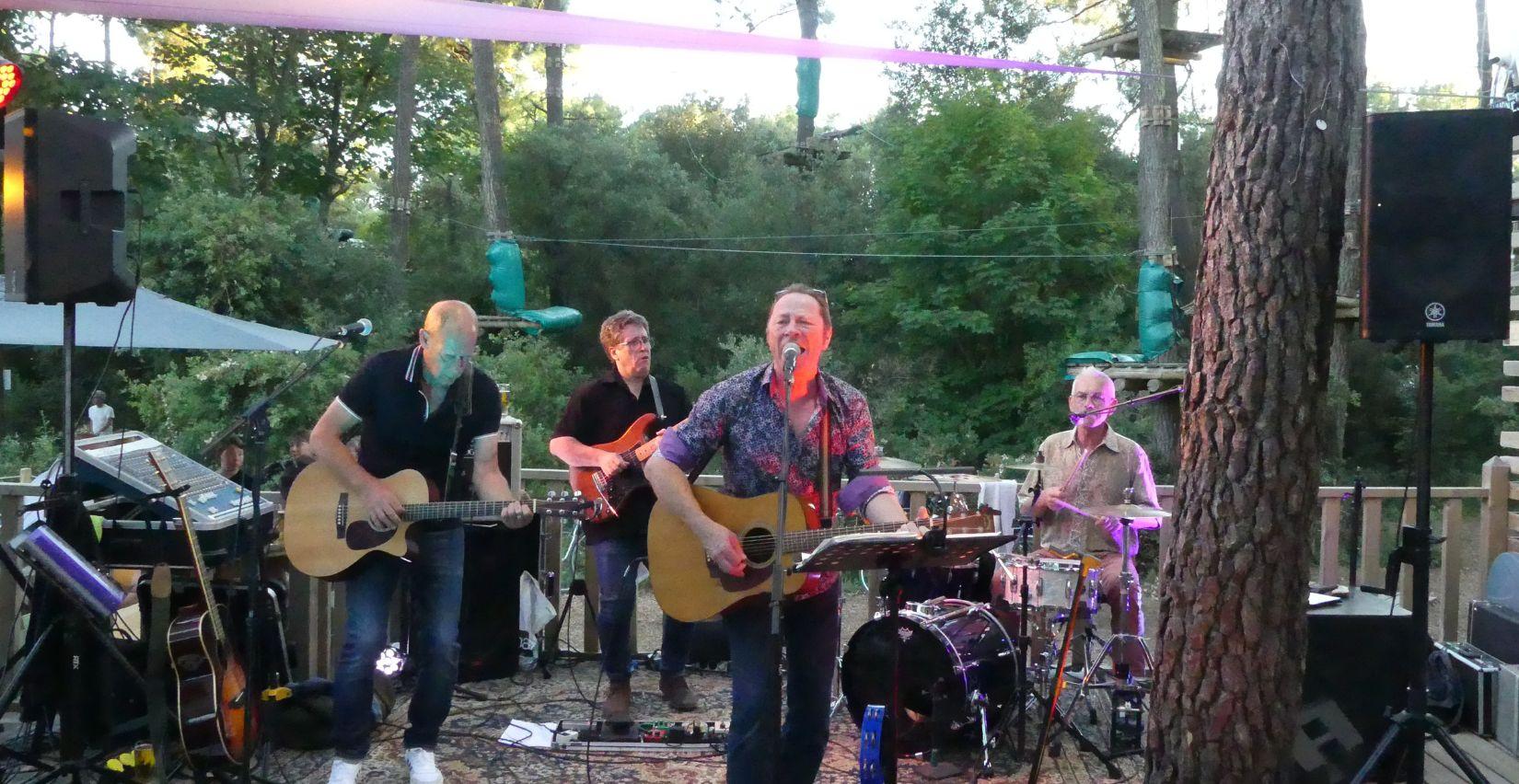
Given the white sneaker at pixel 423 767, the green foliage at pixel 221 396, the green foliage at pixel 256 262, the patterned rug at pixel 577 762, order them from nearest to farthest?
the white sneaker at pixel 423 767
the patterned rug at pixel 577 762
the green foliage at pixel 221 396
the green foliage at pixel 256 262

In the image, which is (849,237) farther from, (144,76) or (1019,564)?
(1019,564)

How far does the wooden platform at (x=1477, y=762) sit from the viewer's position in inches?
185

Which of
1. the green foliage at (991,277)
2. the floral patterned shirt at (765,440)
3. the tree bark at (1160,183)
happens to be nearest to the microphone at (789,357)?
the floral patterned shirt at (765,440)

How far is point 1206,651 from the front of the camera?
3.83 meters

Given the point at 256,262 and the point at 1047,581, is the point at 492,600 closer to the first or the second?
the point at 1047,581

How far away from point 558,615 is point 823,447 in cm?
369

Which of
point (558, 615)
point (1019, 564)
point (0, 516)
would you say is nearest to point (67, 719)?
point (0, 516)

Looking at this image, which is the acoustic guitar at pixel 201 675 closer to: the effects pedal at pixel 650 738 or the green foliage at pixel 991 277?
the effects pedal at pixel 650 738

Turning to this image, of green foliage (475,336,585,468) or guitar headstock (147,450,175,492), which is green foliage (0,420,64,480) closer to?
green foliage (475,336,585,468)

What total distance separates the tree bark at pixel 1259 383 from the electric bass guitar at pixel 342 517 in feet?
8.26

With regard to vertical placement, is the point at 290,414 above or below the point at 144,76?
below

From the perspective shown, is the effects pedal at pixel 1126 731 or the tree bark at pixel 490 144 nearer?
the effects pedal at pixel 1126 731

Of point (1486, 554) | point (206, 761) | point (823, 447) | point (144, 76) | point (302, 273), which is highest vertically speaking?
point (144, 76)

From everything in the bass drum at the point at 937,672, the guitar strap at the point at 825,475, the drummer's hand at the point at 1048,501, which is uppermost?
the guitar strap at the point at 825,475
